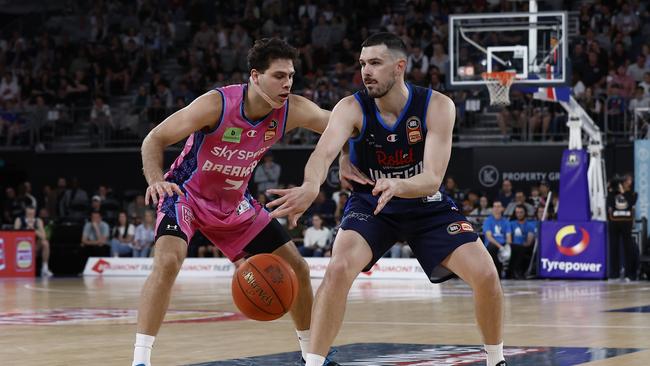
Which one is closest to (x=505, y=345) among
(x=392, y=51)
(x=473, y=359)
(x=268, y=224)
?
(x=473, y=359)

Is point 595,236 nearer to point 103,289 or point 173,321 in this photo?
point 103,289

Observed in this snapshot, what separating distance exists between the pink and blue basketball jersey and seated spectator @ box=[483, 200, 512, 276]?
45.5 feet

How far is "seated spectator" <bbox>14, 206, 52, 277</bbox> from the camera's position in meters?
24.3

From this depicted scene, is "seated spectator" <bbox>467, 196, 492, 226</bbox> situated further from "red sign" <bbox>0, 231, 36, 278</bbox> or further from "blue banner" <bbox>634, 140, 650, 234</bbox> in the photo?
"red sign" <bbox>0, 231, 36, 278</bbox>

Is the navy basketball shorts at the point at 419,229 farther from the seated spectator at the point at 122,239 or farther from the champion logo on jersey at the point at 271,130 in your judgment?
the seated spectator at the point at 122,239

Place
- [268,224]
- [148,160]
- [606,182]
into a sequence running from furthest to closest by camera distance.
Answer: [606,182] < [268,224] < [148,160]

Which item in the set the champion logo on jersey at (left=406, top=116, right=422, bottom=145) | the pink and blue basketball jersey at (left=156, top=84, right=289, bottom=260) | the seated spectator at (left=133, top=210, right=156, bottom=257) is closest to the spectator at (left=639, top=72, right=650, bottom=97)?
the seated spectator at (left=133, top=210, right=156, bottom=257)

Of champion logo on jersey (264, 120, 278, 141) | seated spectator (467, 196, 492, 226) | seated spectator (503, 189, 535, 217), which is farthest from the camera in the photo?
seated spectator (467, 196, 492, 226)

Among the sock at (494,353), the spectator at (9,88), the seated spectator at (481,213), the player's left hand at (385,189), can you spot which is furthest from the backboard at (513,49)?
the spectator at (9,88)

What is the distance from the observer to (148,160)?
7.37 m

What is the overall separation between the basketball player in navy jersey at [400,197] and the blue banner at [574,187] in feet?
46.5

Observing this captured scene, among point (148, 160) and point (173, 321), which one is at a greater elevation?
point (148, 160)

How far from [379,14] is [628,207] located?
10.9m

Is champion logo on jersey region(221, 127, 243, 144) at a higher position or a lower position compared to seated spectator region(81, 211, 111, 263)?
higher
